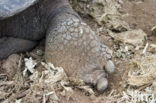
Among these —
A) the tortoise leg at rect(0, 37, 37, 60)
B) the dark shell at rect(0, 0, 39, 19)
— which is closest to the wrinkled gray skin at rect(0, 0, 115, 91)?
the tortoise leg at rect(0, 37, 37, 60)

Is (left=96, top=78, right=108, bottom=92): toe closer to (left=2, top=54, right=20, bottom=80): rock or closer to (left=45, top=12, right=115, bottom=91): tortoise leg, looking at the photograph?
(left=45, top=12, right=115, bottom=91): tortoise leg

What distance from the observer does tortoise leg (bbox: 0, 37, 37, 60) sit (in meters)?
2.02

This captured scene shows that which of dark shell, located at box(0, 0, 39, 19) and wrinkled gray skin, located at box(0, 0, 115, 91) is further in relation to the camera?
wrinkled gray skin, located at box(0, 0, 115, 91)

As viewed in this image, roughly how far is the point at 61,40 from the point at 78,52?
0.50 ft

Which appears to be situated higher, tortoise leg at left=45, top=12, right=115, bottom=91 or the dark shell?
the dark shell

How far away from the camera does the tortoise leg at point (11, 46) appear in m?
2.02

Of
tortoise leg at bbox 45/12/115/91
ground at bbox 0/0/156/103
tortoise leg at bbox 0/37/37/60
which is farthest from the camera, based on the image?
tortoise leg at bbox 0/37/37/60

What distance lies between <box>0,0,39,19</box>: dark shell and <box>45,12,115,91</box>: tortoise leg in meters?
0.31

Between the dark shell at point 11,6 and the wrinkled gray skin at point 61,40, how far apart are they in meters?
0.24

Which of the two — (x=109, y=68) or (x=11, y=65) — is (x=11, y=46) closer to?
(x=11, y=65)

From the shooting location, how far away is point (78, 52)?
187 centimetres

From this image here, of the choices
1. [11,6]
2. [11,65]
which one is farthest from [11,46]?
[11,6]

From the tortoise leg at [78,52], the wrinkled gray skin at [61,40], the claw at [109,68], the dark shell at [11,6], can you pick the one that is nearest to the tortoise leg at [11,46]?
the wrinkled gray skin at [61,40]

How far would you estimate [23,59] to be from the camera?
2023mm
